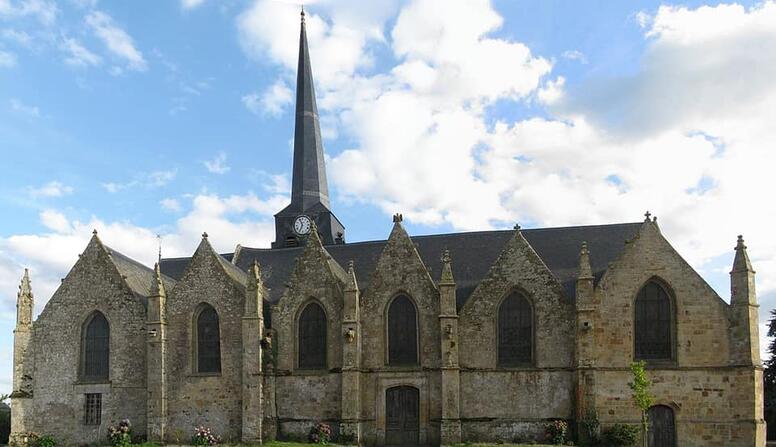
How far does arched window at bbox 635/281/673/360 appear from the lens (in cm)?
2967

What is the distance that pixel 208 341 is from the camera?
3294cm

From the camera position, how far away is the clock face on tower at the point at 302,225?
44.1m

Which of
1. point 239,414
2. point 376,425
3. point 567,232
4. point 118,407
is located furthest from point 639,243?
point 118,407

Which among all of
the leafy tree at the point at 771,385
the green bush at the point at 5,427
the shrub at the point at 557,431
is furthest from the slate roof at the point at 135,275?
the leafy tree at the point at 771,385

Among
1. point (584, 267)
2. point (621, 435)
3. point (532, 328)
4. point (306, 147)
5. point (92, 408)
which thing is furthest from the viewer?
point (306, 147)

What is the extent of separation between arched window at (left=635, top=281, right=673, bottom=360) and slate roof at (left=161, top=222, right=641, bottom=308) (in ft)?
7.03

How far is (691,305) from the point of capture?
96.9 feet

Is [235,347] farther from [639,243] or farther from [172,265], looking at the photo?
[639,243]

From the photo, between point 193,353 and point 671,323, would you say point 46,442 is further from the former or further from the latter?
point 671,323

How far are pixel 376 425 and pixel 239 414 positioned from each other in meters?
5.71

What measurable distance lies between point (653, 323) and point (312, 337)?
13675mm

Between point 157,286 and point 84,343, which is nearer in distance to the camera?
point 157,286

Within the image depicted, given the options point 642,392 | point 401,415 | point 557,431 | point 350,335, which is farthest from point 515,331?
point 350,335

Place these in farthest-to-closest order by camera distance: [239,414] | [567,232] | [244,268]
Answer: [244,268] → [567,232] → [239,414]
